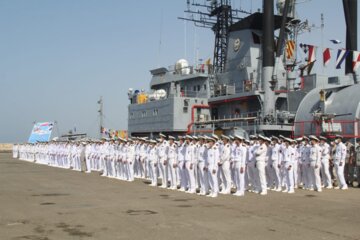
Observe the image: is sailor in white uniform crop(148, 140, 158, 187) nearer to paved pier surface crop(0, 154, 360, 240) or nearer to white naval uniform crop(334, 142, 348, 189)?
paved pier surface crop(0, 154, 360, 240)

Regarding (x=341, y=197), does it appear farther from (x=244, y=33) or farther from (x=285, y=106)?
(x=244, y=33)

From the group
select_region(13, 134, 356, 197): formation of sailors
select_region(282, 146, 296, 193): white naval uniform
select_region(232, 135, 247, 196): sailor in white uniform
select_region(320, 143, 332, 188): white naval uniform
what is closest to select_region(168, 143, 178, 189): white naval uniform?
select_region(13, 134, 356, 197): formation of sailors

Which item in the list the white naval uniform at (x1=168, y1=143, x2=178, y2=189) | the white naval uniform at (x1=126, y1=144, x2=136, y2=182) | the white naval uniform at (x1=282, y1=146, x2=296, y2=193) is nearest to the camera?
the white naval uniform at (x1=282, y1=146, x2=296, y2=193)

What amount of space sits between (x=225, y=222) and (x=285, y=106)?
14701 millimetres

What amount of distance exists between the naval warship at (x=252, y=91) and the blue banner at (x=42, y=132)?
13835 millimetres

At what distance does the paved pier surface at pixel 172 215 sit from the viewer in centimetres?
700

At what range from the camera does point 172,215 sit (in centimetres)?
877

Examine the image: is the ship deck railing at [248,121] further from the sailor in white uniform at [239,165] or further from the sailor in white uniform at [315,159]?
the sailor in white uniform at [239,165]

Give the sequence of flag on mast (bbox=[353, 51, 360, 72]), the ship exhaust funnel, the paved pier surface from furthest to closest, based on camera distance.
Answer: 1. the ship exhaust funnel
2. flag on mast (bbox=[353, 51, 360, 72])
3. the paved pier surface

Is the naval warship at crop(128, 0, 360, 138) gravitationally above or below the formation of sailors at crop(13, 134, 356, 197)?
above

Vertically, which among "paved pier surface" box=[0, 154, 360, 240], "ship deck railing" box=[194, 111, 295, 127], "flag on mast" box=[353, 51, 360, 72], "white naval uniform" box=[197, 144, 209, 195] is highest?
"flag on mast" box=[353, 51, 360, 72]

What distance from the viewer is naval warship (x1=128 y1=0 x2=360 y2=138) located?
1734 cm

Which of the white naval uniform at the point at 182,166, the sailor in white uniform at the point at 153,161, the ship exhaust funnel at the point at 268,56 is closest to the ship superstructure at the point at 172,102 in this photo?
the ship exhaust funnel at the point at 268,56

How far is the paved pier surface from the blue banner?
31.0 metres
